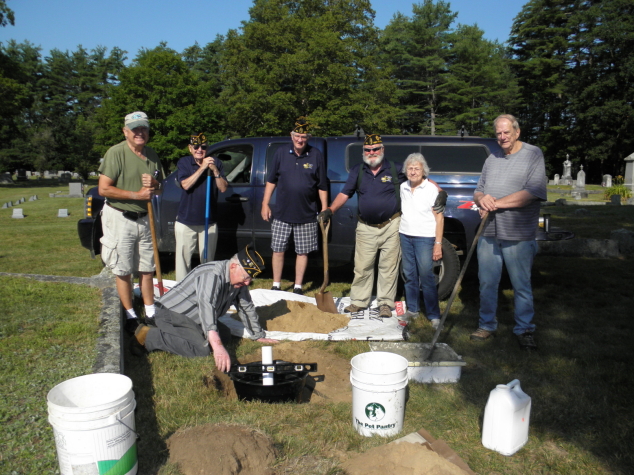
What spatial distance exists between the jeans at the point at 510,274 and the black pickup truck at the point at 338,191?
104 cm

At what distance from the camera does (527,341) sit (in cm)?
451

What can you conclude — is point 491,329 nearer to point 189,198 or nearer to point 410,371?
point 410,371

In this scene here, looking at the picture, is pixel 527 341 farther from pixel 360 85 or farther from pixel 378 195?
pixel 360 85

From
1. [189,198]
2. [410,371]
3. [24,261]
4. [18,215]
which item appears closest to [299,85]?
[18,215]

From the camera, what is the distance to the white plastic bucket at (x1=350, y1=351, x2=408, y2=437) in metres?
2.95

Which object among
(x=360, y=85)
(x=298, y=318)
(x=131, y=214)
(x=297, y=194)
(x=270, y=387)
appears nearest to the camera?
(x=270, y=387)

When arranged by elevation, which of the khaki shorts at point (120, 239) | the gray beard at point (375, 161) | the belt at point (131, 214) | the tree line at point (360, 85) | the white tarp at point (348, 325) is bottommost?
the white tarp at point (348, 325)

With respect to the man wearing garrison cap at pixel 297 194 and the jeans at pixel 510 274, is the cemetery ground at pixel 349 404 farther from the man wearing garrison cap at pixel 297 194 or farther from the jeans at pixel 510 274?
the man wearing garrison cap at pixel 297 194

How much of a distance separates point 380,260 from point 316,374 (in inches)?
70.8

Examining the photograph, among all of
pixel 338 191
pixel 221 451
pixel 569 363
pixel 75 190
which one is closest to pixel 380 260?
pixel 338 191

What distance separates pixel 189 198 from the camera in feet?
18.9

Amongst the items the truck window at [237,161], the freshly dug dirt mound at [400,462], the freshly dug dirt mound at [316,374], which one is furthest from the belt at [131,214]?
the freshly dug dirt mound at [400,462]

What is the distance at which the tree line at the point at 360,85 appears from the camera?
99.9 feet

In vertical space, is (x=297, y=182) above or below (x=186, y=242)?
above
